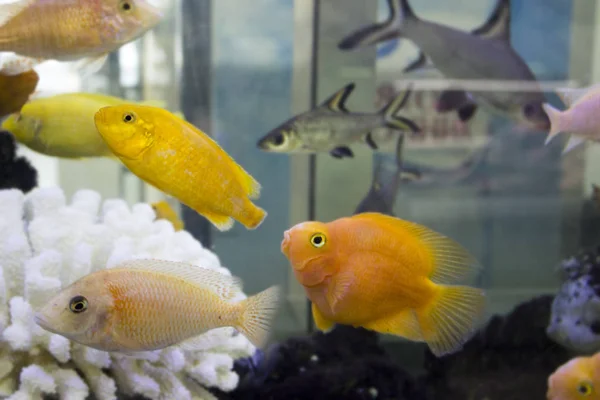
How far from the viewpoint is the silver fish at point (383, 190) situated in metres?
1.63

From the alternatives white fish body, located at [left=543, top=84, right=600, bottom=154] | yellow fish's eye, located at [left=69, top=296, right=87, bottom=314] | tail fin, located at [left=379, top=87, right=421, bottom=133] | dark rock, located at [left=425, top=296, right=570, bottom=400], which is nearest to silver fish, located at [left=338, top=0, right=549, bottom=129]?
tail fin, located at [left=379, top=87, right=421, bottom=133]

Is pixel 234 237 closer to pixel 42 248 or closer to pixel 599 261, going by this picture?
pixel 42 248

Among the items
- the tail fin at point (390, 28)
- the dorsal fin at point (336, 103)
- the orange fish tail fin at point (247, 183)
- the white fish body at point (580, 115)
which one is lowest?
the dorsal fin at point (336, 103)

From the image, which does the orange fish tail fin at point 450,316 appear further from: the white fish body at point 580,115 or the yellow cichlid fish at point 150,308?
the white fish body at point 580,115

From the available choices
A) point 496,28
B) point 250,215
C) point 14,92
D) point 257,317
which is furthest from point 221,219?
point 496,28

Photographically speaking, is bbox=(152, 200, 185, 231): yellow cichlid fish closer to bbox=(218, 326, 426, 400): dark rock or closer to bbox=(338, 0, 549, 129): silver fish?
bbox=(218, 326, 426, 400): dark rock

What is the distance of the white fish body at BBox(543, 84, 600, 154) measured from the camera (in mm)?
1366

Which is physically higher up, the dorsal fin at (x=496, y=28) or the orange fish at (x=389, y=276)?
the dorsal fin at (x=496, y=28)

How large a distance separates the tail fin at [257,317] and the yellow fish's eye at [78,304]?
0.30m

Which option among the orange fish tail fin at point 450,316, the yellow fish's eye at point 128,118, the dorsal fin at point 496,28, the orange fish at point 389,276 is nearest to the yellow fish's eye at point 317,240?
the orange fish at point 389,276

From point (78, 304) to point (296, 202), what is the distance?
1936mm

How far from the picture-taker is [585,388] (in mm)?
1353

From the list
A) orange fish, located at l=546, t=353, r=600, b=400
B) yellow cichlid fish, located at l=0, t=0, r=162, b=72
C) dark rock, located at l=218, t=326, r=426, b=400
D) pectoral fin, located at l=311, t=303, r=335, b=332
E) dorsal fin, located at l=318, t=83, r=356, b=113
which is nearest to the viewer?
pectoral fin, located at l=311, t=303, r=335, b=332

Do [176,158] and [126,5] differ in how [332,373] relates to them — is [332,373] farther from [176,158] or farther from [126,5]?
[126,5]
